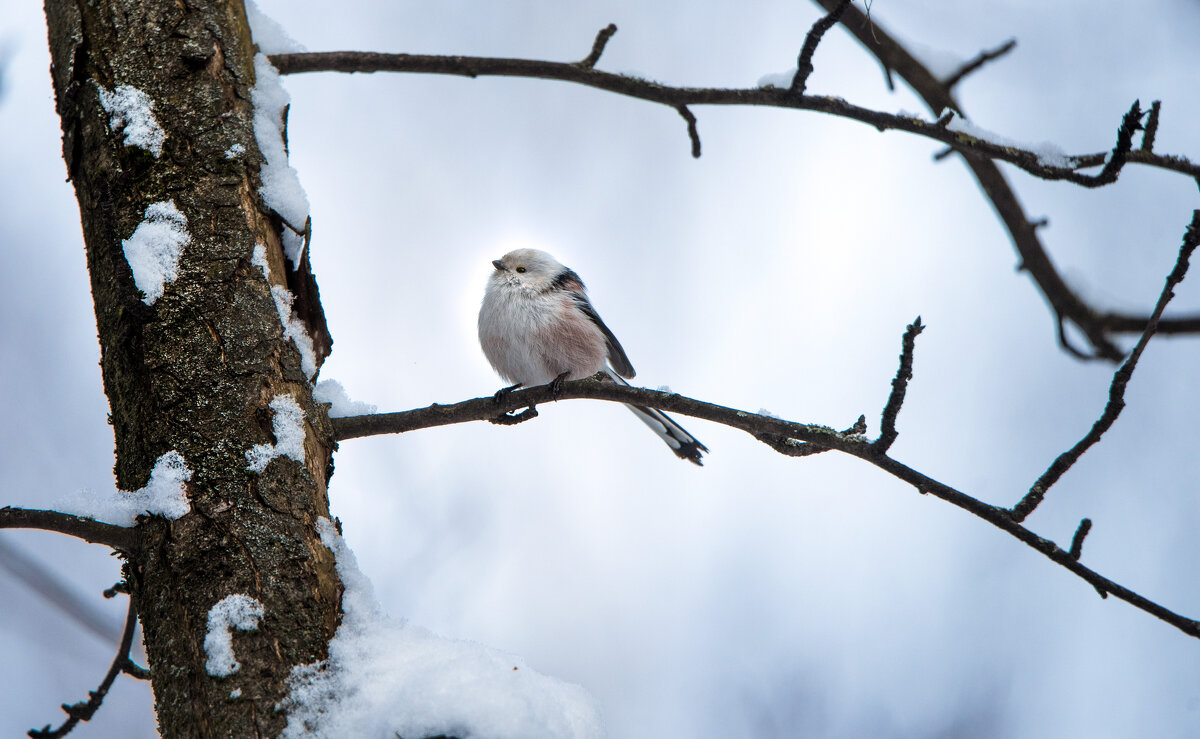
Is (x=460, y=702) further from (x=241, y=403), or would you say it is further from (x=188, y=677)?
(x=241, y=403)

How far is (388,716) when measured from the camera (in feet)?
3.55

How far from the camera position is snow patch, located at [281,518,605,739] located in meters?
1.06

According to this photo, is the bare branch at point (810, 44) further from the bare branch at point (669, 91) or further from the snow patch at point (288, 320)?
the snow patch at point (288, 320)

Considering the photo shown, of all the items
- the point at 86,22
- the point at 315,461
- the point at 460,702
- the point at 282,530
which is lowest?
the point at 460,702

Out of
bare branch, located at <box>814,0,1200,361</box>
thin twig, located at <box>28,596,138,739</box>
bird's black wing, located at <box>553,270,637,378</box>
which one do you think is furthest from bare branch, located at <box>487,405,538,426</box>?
bare branch, located at <box>814,0,1200,361</box>

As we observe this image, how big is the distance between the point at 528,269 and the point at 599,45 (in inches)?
45.6

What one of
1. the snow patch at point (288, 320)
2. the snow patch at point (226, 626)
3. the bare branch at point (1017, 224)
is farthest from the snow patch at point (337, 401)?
the bare branch at point (1017, 224)

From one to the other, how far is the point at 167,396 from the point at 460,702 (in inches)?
28.4

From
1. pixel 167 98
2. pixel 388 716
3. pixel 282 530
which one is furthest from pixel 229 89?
pixel 388 716

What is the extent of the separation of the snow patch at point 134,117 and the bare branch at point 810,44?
136 cm

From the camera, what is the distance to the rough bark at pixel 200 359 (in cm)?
117

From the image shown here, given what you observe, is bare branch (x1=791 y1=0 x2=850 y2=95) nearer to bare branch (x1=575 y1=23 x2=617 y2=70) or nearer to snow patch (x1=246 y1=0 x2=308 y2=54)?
bare branch (x1=575 y1=23 x2=617 y2=70)

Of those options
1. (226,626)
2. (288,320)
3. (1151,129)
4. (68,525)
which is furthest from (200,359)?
(1151,129)

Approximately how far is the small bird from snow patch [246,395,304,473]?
4.27 ft
